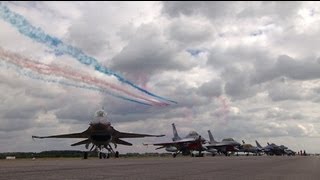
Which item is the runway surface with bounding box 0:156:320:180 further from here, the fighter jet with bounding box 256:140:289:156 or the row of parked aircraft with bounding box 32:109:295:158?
the fighter jet with bounding box 256:140:289:156

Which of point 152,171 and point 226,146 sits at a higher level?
point 226,146

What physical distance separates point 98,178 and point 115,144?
5619cm

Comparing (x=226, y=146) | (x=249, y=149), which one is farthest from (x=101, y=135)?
(x=249, y=149)

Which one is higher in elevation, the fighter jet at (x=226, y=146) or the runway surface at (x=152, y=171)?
the fighter jet at (x=226, y=146)

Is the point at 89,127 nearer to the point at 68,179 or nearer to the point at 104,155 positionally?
the point at 104,155

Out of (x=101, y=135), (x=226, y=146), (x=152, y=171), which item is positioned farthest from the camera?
(x=226, y=146)

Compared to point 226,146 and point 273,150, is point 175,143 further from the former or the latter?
point 273,150

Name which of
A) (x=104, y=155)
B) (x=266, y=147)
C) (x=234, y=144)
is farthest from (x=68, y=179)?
(x=266, y=147)

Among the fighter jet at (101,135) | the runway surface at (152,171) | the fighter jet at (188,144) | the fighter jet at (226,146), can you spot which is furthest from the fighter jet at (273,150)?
the runway surface at (152,171)

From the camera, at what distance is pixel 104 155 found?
76.1 meters

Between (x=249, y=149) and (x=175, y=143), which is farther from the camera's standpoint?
(x=249, y=149)

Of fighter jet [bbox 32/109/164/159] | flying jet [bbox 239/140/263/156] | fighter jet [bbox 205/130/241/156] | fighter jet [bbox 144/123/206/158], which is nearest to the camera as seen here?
fighter jet [bbox 32/109/164/159]

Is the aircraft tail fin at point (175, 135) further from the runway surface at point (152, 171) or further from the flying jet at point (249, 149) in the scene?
the runway surface at point (152, 171)

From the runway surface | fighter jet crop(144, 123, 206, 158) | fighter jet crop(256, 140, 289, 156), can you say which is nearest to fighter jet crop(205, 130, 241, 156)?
fighter jet crop(144, 123, 206, 158)
